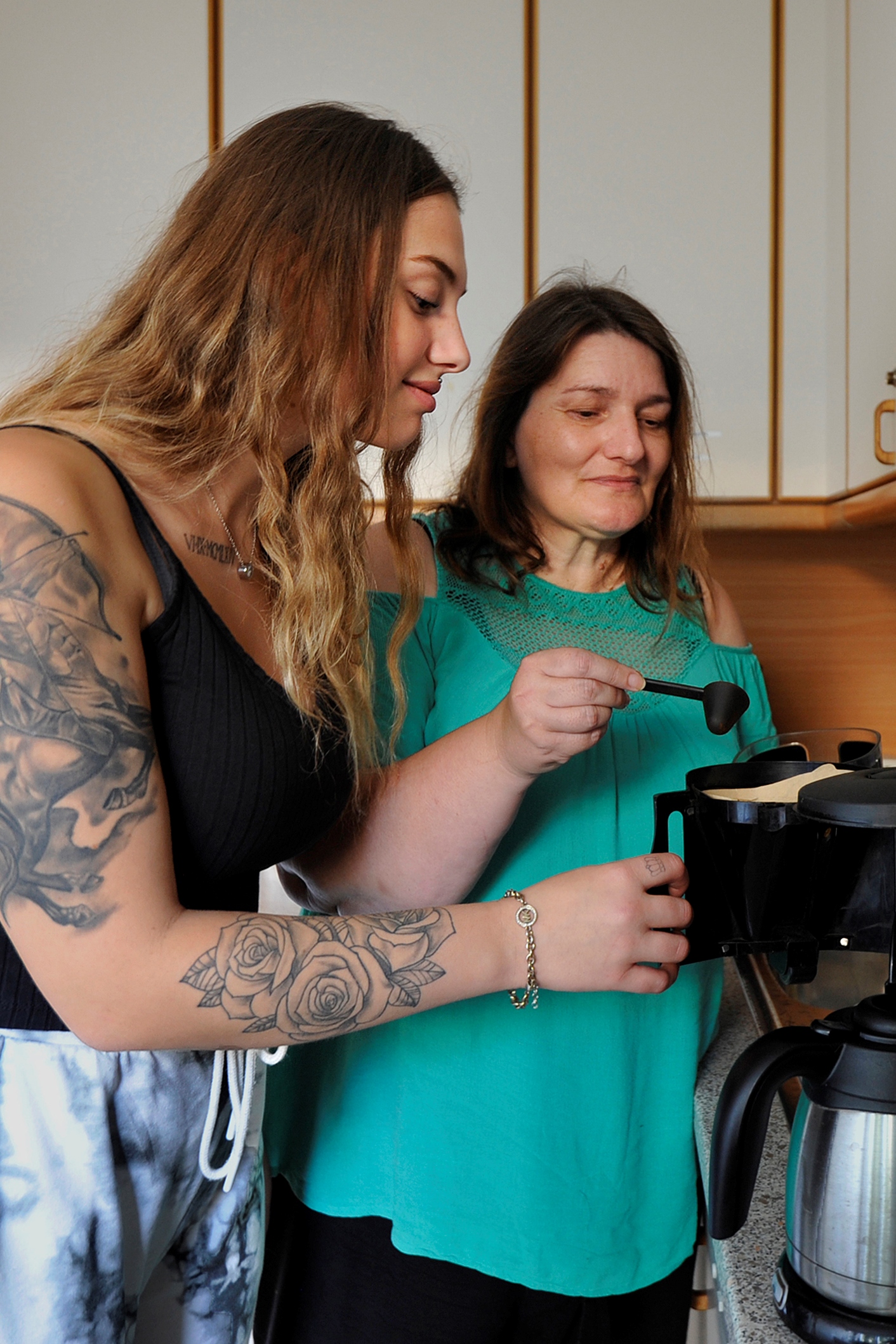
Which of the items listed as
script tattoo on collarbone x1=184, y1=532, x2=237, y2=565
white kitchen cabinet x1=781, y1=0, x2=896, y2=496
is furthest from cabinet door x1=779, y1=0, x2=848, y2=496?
script tattoo on collarbone x1=184, y1=532, x2=237, y2=565

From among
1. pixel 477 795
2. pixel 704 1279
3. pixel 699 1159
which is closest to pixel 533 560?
pixel 477 795

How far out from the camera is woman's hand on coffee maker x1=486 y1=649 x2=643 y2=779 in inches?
31.9

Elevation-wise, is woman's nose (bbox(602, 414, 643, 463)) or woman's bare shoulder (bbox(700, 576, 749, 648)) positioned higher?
woman's nose (bbox(602, 414, 643, 463))

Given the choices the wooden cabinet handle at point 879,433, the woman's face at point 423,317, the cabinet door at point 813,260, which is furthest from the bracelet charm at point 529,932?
the cabinet door at point 813,260

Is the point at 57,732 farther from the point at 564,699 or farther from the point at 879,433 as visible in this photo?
the point at 879,433

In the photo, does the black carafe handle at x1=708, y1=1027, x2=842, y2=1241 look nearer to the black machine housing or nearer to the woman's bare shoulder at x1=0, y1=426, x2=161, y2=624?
the black machine housing

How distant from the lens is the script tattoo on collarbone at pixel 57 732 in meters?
0.55

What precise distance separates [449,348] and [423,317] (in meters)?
0.03

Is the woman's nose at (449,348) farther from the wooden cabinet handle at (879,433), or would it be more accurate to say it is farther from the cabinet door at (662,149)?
the cabinet door at (662,149)

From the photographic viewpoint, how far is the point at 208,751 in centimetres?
66

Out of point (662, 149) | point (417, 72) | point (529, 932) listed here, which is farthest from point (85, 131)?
point (529, 932)

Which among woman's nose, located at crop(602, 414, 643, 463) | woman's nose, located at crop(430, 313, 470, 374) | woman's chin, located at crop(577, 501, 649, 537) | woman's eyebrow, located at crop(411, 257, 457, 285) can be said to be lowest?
woman's chin, located at crop(577, 501, 649, 537)

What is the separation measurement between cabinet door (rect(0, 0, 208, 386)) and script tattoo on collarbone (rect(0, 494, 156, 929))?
4.31 ft

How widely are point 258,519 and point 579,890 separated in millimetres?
331
